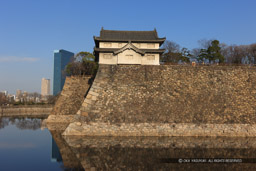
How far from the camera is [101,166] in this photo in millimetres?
8469

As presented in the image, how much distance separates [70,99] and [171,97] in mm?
16755

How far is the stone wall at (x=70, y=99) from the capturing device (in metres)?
28.8

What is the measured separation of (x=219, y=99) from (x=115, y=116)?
30.0ft

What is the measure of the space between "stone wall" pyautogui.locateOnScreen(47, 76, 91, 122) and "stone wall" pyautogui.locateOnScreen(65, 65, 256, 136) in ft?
35.7

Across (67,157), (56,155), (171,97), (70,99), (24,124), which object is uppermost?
(171,97)

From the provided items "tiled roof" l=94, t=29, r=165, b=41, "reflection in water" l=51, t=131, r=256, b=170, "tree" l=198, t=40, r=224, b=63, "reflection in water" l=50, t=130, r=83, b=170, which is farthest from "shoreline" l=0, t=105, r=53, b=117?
"reflection in water" l=51, t=131, r=256, b=170

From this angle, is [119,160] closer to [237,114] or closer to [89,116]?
[89,116]

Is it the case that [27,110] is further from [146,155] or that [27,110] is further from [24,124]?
[146,155]

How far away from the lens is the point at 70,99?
3028 cm

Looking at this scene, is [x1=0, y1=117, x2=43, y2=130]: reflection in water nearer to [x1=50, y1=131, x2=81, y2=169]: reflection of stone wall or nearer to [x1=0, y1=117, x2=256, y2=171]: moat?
[x1=0, y1=117, x2=256, y2=171]: moat

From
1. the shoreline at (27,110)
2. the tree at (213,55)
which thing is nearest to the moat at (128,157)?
the tree at (213,55)

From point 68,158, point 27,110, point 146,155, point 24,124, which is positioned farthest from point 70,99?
point 27,110

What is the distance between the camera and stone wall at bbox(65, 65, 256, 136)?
665 inches

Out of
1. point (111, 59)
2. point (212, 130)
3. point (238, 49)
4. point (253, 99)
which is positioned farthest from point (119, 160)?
point (238, 49)
